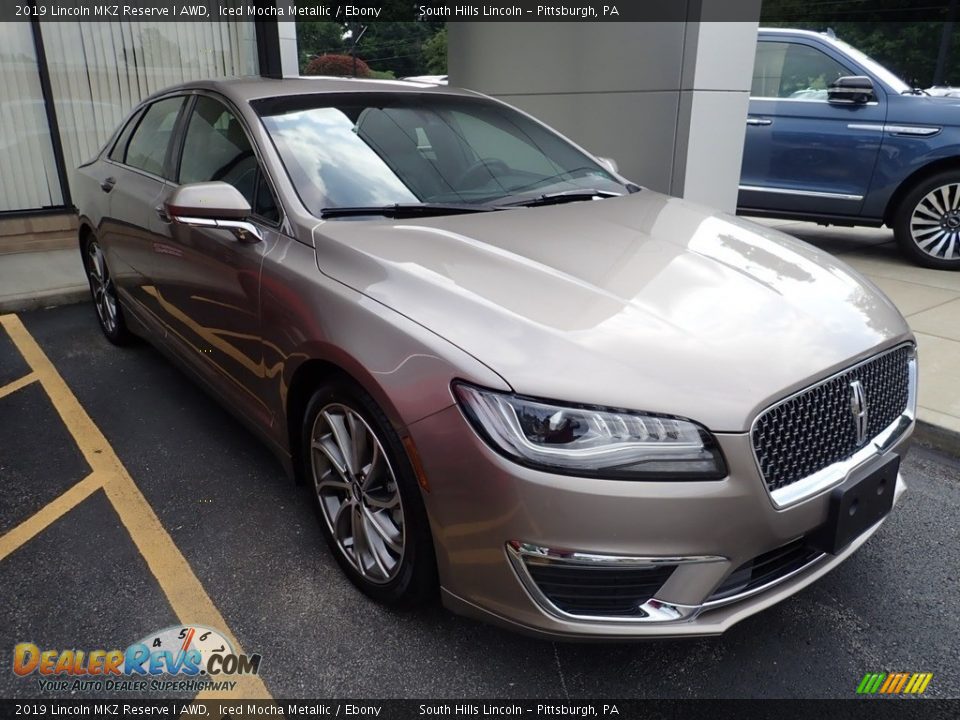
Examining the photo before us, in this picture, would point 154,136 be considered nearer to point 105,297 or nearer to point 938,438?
point 105,297

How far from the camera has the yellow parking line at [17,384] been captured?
4312 mm

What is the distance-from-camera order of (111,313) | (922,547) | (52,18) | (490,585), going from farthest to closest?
A: (52,18), (111,313), (922,547), (490,585)

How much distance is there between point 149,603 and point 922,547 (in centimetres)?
278

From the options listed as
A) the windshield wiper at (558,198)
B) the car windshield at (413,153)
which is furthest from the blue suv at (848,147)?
the windshield wiper at (558,198)

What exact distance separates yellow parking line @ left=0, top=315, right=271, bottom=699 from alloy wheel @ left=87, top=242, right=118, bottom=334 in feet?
1.65

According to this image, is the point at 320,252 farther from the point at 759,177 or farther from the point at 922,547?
the point at 759,177

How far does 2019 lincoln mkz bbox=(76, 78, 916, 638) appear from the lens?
184 cm

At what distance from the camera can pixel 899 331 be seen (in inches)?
95.2

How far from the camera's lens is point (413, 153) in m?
3.10

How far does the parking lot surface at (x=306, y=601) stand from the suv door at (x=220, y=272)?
478 mm

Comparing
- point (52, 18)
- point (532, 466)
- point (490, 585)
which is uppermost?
point (52, 18)

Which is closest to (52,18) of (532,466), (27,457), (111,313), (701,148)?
(111,313)

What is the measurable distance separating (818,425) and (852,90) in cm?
593

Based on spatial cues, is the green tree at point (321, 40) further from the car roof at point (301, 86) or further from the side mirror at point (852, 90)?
the car roof at point (301, 86)
